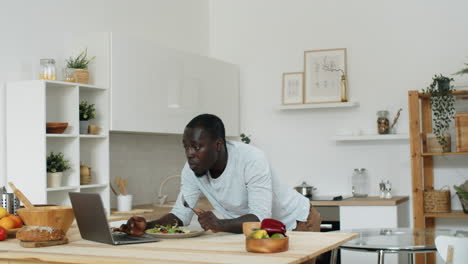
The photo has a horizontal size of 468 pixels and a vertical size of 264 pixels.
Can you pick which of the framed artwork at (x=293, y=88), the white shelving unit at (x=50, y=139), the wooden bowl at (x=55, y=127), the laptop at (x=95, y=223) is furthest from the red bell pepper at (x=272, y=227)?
the framed artwork at (x=293, y=88)

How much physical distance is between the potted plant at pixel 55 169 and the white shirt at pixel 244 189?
1.38m

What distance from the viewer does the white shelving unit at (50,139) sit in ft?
13.3

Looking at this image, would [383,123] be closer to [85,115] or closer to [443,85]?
[443,85]

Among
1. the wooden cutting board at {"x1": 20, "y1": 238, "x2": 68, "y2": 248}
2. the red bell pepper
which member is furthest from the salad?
the red bell pepper

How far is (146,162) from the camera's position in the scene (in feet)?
18.4

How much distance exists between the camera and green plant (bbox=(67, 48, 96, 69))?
177 inches

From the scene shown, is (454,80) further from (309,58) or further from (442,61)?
(309,58)

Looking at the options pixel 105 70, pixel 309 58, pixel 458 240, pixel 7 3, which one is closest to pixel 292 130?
pixel 309 58

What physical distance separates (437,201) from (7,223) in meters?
3.62

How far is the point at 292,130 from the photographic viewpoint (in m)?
6.25

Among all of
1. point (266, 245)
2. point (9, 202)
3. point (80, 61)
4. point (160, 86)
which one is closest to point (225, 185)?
point (266, 245)

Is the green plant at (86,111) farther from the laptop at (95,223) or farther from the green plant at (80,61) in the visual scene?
the laptop at (95,223)

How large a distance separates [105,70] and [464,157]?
122 inches

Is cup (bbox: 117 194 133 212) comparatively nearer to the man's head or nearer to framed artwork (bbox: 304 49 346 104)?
framed artwork (bbox: 304 49 346 104)
